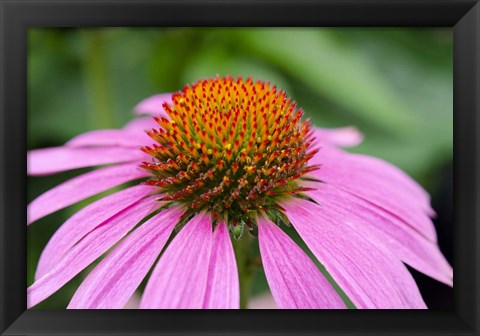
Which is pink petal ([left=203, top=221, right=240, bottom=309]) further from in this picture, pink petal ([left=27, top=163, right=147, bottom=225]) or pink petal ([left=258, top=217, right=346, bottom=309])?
pink petal ([left=27, top=163, right=147, bottom=225])

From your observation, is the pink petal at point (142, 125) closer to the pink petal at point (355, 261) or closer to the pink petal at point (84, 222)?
the pink petal at point (84, 222)

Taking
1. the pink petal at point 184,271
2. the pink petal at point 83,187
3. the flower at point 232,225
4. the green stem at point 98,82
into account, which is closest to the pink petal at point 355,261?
the flower at point 232,225

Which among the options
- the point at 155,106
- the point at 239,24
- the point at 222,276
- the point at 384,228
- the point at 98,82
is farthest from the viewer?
the point at 98,82

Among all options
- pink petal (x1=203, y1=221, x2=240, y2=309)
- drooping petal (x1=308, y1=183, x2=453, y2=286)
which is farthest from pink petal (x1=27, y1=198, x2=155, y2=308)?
drooping petal (x1=308, y1=183, x2=453, y2=286)

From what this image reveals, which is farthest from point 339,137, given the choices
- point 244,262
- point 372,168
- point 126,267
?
point 126,267

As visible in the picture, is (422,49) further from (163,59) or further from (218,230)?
(218,230)

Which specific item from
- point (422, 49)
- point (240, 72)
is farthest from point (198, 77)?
point (422, 49)

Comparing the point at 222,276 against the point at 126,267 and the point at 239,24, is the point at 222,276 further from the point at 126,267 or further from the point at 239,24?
the point at 239,24
